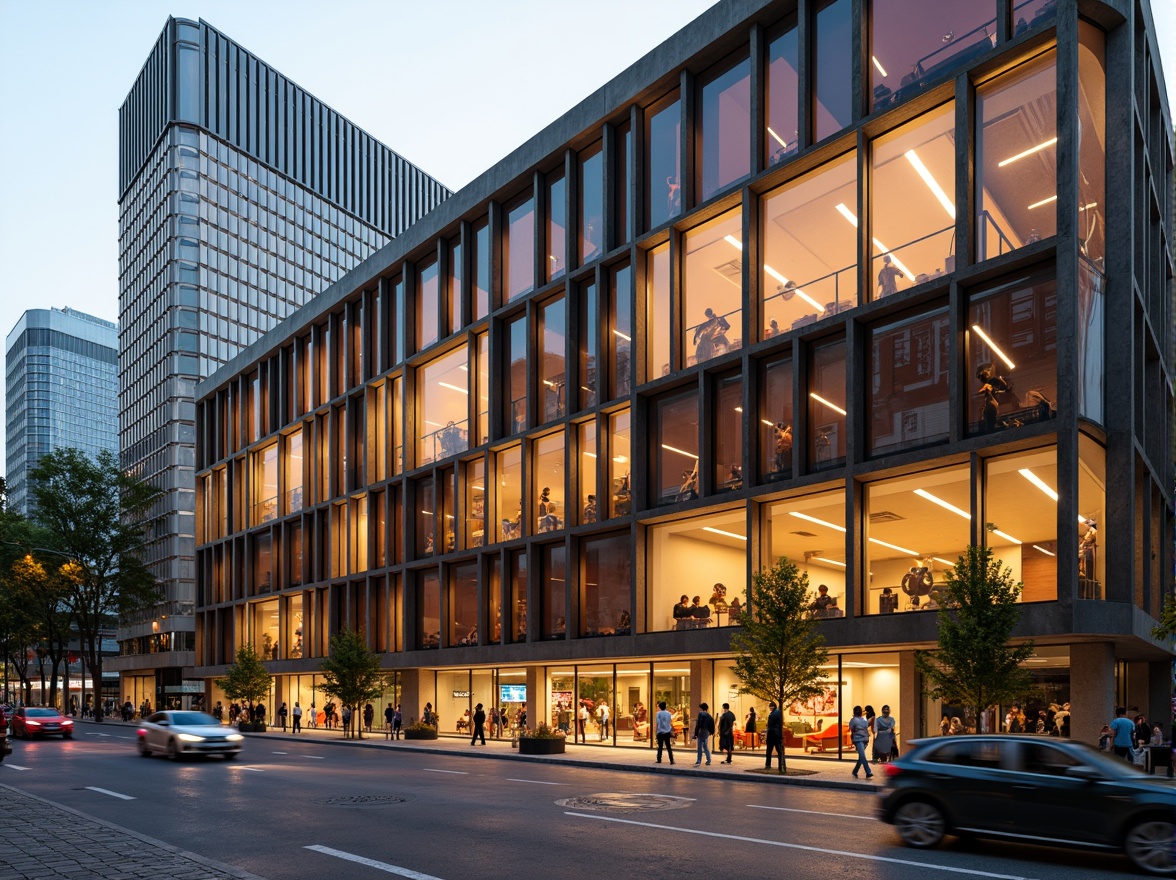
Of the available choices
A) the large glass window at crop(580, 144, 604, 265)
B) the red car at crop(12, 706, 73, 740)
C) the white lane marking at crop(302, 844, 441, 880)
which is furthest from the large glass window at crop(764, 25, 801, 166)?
the red car at crop(12, 706, 73, 740)

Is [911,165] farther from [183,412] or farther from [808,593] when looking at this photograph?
[183,412]

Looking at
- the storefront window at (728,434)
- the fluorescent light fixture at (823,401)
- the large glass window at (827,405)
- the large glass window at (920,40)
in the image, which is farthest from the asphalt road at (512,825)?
the large glass window at (920,40)

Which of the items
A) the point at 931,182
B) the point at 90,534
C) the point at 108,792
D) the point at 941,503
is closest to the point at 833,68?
the point at 931,182

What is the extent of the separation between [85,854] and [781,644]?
17.0 m

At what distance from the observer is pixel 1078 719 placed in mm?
23828

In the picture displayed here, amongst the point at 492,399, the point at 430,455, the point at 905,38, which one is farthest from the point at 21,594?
the point at 905,38

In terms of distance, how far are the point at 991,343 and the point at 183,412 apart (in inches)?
3034

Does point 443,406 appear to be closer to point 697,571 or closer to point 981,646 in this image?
point 697,571

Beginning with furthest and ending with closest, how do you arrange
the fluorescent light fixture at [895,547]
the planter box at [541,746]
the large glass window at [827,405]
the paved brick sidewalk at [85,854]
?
the planter box at [541,746] → the large glass window at [827,405] → the fluorescent light fixture at [895,547] → the paved brick sidewalk at [85,854]

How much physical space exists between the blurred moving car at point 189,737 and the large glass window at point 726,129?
67.0 ft

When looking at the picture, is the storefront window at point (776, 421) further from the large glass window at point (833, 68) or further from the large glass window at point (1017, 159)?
the large glass window at point (1017, 159)

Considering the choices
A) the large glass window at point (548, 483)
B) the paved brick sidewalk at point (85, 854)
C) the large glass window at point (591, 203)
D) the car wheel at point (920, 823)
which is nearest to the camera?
the paved brick sidewalk at point (85, 854)

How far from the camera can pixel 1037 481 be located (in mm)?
24234

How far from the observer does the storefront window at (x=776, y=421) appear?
29812mm
